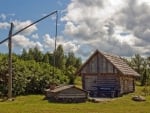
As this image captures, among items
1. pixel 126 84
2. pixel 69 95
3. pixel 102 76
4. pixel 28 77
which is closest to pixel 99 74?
pixel 102 76

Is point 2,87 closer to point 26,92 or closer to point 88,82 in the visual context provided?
point 26,92

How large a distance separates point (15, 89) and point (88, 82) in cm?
938

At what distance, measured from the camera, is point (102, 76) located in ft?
168

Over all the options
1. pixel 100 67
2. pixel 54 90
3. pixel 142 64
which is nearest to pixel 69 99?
pixel 54 90

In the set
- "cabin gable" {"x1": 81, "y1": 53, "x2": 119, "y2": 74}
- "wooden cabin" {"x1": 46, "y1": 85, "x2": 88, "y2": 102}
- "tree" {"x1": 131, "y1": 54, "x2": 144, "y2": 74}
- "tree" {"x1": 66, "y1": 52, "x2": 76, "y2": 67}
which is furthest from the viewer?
"tree" {"x1": 66, "y1": 52, "x2": 76, "y2": 67}

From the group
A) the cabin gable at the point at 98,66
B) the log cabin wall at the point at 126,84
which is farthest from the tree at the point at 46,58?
the cabin gable at the point at 98,66

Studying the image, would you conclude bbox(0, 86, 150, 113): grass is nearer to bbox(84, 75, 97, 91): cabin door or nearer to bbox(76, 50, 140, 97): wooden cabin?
bbox(76, 50, 140, 97): wooden cabin

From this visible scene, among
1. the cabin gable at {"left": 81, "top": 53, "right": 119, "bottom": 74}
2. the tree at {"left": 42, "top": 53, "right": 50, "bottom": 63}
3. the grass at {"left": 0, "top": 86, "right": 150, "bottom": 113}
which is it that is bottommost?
the grass at {"left": 0, "top": 86, "right": 150, "bottom": 113}

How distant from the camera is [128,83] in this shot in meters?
56.8

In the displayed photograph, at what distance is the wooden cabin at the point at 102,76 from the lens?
49.6 m

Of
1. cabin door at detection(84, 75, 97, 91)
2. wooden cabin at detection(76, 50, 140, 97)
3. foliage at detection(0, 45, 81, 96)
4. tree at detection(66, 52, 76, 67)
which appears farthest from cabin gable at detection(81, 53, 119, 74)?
tree at detection(66, 52, 76, 67)

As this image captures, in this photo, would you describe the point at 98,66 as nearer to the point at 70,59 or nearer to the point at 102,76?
the point at 102,76

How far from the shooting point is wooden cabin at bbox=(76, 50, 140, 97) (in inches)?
1954

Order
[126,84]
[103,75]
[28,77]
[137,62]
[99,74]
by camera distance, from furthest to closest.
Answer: [137,62] < [126,84] < [28,77] < [99,74] < [103,75]
